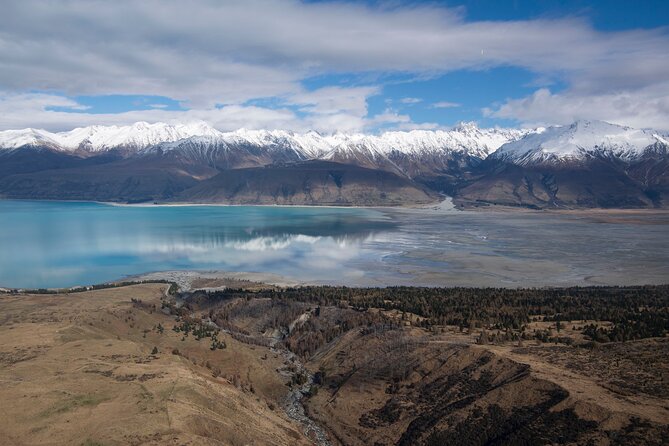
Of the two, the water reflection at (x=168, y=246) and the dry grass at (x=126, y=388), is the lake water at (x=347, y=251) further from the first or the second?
the dry grass at (x=126, y=388)

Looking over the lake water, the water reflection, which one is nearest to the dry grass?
the lake water

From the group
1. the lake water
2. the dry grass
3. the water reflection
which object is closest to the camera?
the dry grass

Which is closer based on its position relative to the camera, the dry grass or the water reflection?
the dry grass

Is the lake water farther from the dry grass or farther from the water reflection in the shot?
the dry grass

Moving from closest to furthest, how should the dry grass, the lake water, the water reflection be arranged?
the dry grass < the lake water < the water reflection

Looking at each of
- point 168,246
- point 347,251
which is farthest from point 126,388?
point 168,246

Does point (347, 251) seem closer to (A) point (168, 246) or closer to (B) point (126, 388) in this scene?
(A) point (168, 246)

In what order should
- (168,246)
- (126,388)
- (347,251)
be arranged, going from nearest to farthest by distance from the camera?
(126,388) < (347,251) < (168,246)

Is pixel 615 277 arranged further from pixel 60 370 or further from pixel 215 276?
pixel 60 370
